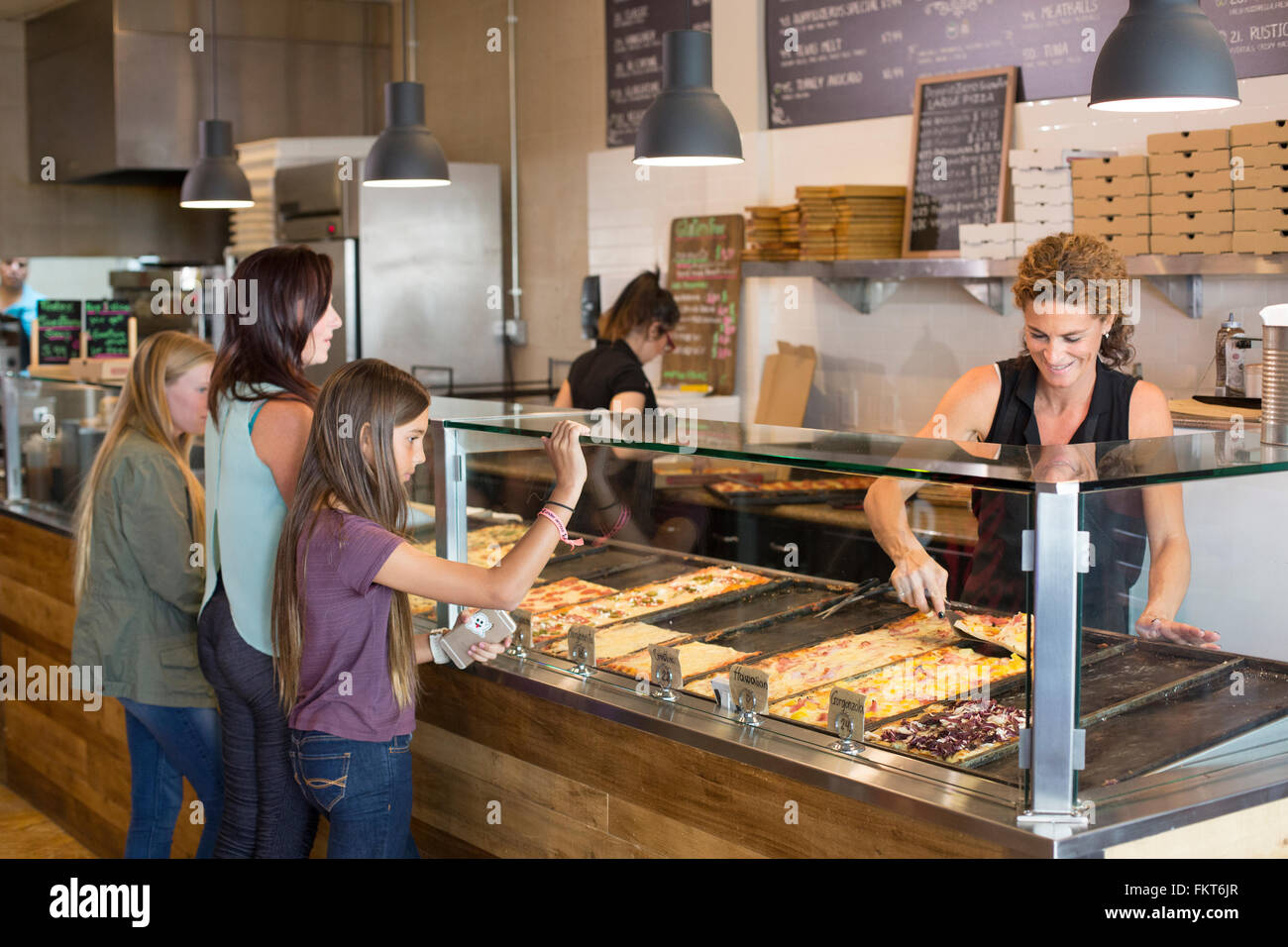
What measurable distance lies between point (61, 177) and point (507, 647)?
7.39 m

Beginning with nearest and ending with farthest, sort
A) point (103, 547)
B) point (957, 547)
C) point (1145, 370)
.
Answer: point (957, 547)
point (103, 547)
point (1145, 370)

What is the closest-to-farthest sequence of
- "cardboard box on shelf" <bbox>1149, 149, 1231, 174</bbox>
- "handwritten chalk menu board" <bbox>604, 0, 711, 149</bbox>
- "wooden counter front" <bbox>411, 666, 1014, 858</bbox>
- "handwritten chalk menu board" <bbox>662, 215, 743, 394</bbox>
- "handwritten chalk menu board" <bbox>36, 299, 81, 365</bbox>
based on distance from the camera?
"wooden counter front" <bbox>411, 666, 1014, 858</bbox> < "cardboard box on shelf" <bbox>1149, 149, 1231, 174</bbox> < "handwritten chalk menu board" <bbox>36, 299, 81, 365</bbox> < "handwritten chalk menu board" <bbox>662, 215, 743, 394</bbox> < "handwritten chalk menu board" <bbox>604, 0, 711, 149</bbox>

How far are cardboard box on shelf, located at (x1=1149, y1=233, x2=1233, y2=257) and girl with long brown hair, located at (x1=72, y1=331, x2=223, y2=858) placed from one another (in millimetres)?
2687

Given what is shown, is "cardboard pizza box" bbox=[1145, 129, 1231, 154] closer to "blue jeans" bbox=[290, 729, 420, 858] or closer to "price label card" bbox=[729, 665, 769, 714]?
"price label card" bbox=[729, 665, 769, 714]

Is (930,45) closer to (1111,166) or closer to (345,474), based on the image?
(1111,166)

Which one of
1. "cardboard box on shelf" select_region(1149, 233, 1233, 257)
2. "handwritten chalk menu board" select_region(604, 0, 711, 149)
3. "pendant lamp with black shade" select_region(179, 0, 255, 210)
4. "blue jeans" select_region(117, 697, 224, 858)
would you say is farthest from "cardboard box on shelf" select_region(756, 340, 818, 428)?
"blue jeans" select_region(117, 697, 224, 858)

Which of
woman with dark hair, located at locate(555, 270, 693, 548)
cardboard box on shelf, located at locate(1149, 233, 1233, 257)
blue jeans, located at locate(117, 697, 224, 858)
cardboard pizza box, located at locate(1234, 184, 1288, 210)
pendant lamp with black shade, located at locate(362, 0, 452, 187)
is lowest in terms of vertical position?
blue jeans, located at locate(117, 697, 224, 858)

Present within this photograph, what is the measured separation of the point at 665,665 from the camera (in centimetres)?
242

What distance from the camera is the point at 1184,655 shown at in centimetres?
215

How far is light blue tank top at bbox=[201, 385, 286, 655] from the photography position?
8.50 feet

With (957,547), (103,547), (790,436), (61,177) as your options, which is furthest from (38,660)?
(61,177)

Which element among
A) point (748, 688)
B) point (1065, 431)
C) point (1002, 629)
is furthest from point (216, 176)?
point (1002, 629)

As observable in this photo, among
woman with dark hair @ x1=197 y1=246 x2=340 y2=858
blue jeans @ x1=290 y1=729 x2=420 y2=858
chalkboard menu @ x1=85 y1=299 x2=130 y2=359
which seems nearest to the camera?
blue jeans @ x1=290 y1=729 x2=420 y2=858

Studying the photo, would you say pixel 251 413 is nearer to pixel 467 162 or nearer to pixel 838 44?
pixel 838 44
